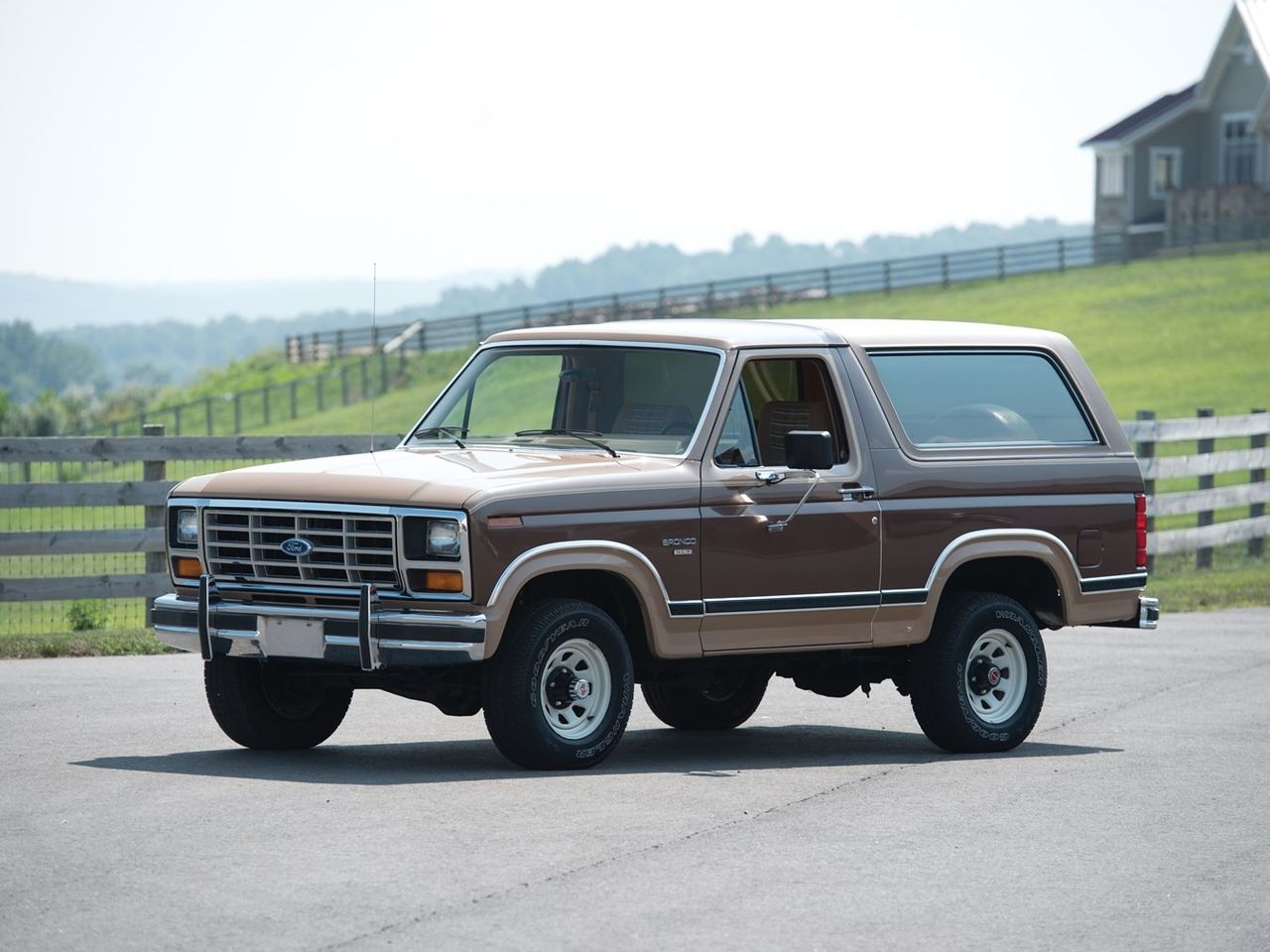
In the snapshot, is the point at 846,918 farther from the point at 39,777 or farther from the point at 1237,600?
the point at 1237,600

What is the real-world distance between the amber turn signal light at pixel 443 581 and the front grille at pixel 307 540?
5.8 inches

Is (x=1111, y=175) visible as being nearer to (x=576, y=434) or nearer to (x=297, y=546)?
(x=576, y=434)

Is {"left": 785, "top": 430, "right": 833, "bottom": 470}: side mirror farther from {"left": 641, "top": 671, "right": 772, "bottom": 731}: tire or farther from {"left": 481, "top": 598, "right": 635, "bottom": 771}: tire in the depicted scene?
{"left": 641, "top": 671, "right": 772, "bottom": 731}: tire

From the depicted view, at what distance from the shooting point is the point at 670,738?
37.4ft

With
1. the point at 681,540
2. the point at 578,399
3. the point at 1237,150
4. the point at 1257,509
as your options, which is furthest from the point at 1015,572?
the point at 1237,150

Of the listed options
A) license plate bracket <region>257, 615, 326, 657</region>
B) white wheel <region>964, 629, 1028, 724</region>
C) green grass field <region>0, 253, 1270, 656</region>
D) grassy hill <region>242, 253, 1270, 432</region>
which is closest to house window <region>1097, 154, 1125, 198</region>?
green grass field <region>0, 253, 1270, 656</region>

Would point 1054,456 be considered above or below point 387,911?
above

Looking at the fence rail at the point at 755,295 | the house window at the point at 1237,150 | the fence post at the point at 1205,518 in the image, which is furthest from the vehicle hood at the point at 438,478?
the house window at the point at 1237,150

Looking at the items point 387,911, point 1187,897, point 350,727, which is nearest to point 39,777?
point 350,727

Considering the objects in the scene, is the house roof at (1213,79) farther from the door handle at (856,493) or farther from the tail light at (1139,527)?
the door handle at (856,493)

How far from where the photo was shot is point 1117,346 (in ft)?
166

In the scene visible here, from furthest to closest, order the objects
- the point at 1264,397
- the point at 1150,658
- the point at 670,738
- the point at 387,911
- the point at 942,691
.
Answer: the point at 1264,397
the point at 1150,658
the point at 670,738
the point at 942,691
the point at 387,911

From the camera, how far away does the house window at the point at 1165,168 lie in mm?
72438

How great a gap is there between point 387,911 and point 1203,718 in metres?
6.62
